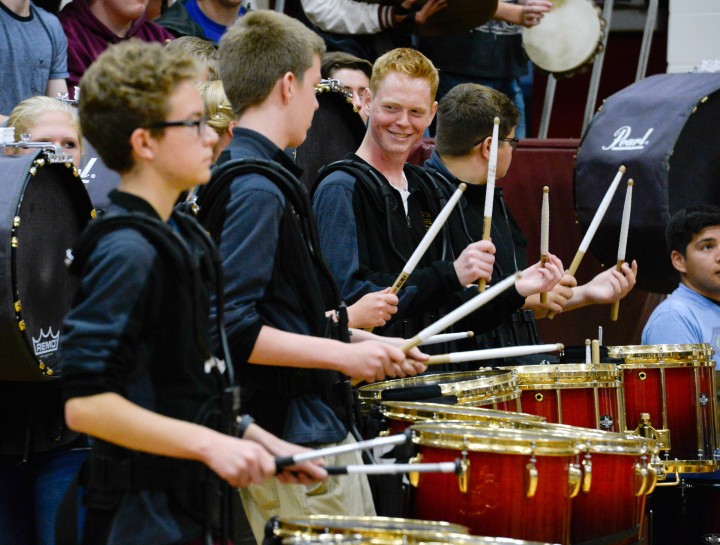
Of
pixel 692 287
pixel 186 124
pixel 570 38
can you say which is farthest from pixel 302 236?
pixel 570 38

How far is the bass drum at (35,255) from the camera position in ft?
9.18

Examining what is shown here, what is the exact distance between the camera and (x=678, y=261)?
4.91 metres

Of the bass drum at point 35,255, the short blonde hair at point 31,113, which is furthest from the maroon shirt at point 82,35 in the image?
the bass drum at point 35,255

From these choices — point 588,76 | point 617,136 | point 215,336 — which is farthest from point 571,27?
point 215,336

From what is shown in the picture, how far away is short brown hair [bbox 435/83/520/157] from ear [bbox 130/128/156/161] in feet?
8.04

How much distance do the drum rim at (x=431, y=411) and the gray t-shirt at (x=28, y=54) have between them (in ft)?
7.27

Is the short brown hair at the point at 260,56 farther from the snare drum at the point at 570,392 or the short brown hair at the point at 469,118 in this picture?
the short brown hair at the point at 469,118

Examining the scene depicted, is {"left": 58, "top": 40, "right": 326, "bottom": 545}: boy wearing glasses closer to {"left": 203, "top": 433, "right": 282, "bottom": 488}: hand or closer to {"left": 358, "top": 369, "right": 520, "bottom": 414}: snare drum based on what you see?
{"left": 203, "top": 433, "right": 282, "bottom": 488}: hand

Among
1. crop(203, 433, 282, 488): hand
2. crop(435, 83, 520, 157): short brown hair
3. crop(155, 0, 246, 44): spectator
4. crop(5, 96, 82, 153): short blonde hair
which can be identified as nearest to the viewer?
crop(203, 433, 282, 488): hand

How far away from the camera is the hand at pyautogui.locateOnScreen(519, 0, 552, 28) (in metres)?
6.04

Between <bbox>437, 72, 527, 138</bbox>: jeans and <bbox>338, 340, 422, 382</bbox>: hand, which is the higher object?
<bbox>437, 72, 527, 138</bbox>: jeans

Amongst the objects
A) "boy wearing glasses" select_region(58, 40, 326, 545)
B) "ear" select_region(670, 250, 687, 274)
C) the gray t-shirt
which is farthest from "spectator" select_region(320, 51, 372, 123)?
"boy wearing glasses" select_region(58, 40, 326, 545)

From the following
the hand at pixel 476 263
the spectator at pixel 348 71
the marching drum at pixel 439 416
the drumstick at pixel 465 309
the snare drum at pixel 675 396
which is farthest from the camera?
the spectator at pixel 348 71

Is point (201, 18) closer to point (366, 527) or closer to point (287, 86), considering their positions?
point (287, 86)
